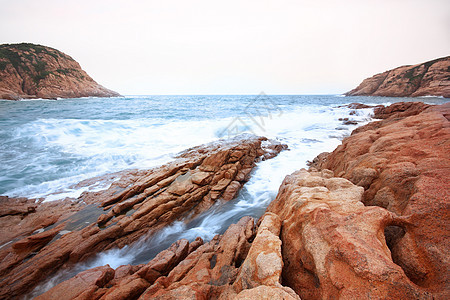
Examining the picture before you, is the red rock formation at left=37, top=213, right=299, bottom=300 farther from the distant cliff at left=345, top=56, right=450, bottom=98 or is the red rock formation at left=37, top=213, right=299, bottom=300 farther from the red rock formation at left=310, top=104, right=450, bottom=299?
the distant cliff at left=345, top=56, right=450, bottom=98

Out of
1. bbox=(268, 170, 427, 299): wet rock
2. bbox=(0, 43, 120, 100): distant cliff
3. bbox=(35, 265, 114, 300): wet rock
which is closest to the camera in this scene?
bbox=(268, 170, 427, 299): wet rock

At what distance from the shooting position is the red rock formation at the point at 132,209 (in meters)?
4.13

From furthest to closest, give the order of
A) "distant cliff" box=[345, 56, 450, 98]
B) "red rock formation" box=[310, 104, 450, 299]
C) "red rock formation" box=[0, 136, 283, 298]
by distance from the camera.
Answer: "distant cliff" box=[345, 56, 450, 98], "red rock formation" box=[0, 136, 283, 298], "red rock formation" box=[310, 104, 450, 299]

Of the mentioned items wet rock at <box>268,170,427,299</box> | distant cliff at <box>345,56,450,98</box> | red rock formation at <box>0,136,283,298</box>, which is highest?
distant cliff at <box>345,56,450,98</box>

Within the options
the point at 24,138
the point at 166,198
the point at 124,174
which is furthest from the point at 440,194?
the point at 24,138

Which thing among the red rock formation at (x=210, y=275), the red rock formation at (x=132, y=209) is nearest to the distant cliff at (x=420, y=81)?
the red rock formation at (x=132, y=209)

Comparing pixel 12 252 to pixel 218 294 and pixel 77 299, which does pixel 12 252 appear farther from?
pixel 218 294

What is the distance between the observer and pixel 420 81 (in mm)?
48594

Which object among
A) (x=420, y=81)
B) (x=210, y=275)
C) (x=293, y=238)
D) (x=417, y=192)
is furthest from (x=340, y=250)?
(x=420, y=81)

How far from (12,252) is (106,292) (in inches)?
132

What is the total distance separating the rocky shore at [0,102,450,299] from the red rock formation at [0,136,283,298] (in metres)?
0.03

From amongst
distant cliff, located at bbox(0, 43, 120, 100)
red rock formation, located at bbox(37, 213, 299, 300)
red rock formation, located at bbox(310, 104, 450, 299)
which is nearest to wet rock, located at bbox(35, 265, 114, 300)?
red rock formation, located at bbox(37, 213, 299, 300)

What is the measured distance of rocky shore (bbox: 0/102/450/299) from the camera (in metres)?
1.98

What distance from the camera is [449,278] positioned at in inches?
65.6
